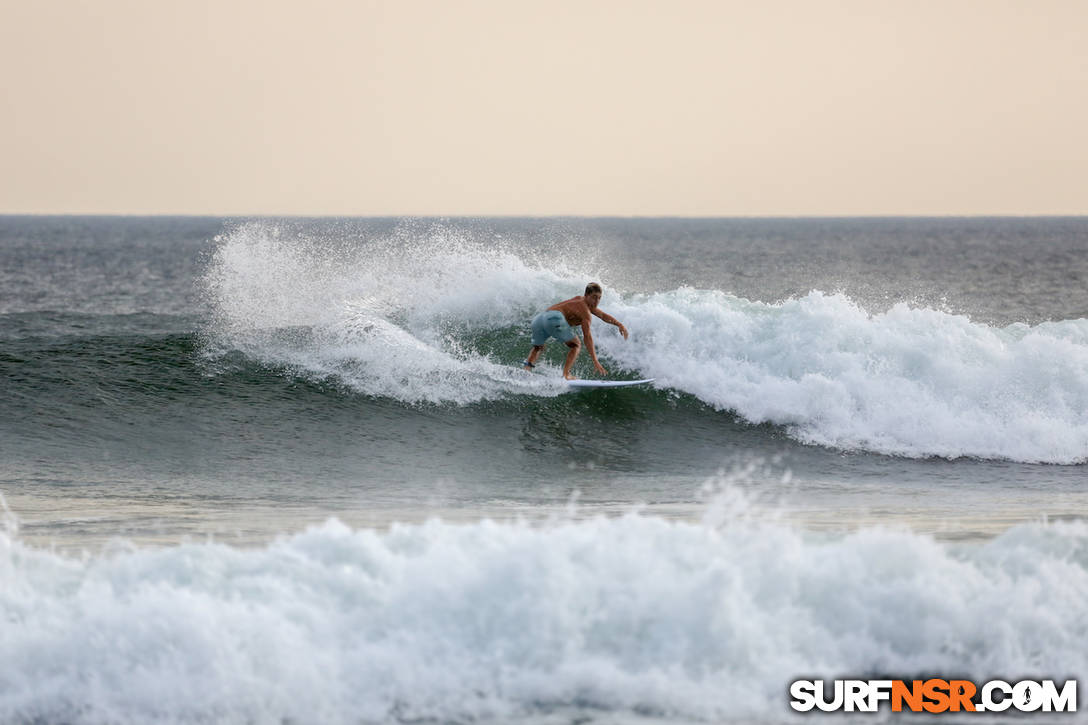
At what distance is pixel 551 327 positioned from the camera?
13250mm

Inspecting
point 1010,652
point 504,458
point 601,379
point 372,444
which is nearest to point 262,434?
point 372,444

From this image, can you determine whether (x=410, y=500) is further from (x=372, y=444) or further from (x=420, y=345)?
(x=420, y=345)

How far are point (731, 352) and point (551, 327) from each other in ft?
9.52

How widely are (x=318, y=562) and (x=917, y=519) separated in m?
5.31

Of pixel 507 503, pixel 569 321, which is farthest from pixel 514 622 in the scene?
pixel 569 321

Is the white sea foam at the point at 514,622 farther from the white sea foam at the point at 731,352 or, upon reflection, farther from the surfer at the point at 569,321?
the surfer at the point at 569,321

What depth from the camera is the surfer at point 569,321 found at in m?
13.2

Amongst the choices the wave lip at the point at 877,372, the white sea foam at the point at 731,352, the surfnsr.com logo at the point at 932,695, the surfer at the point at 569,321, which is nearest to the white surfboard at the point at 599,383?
the surfer at the point at 569,321

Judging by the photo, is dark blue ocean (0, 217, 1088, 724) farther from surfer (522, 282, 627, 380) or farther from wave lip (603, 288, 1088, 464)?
surfer (522, 282, 627, 380)

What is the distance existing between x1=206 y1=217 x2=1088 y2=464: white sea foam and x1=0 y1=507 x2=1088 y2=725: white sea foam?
6.26 meters

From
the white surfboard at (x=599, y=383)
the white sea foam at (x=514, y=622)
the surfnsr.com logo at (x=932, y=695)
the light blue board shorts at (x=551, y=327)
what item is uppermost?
the light blue board shorts at (x=551, y=327)

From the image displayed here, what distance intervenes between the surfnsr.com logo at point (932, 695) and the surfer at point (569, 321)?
7.47 m

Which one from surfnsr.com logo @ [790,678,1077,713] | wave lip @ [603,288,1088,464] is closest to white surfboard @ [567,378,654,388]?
wave lip @ [603,288,1088,464]

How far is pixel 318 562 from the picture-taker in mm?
6664
